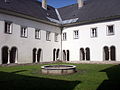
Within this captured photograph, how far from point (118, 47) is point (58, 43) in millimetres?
9915

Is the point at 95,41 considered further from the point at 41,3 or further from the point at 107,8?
the point at 41,3

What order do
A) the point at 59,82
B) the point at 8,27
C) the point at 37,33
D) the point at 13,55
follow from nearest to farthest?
the point at 59,82 → the point at 8,27 → the point at 13,55 → the point at 37,33

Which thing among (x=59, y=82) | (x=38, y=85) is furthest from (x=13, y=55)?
(x=38, y=85)

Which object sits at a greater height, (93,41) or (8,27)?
(8,27)

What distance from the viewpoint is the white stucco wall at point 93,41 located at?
22000mm

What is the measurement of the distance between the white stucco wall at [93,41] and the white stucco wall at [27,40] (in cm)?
252

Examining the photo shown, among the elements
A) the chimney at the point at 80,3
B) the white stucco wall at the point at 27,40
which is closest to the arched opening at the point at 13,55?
the white stucco wall at the point at 27,40

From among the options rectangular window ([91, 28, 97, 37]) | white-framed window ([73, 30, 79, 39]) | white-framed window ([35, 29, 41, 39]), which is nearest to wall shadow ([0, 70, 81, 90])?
white-framed window ([35, 29, 41, 39])

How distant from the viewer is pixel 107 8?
2423 centimetres

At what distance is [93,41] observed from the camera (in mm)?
24094

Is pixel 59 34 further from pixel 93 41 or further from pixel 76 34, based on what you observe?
pixel 93 41

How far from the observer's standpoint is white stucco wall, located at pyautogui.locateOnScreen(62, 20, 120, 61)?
22.0 metres

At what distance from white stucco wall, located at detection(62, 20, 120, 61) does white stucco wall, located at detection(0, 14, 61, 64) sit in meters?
2.52

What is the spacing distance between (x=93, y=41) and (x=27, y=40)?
9.23m
